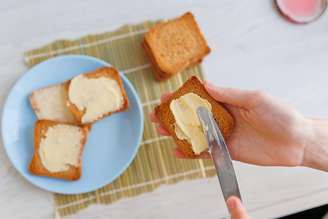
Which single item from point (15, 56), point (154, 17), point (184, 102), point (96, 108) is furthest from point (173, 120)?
point (15, 56)

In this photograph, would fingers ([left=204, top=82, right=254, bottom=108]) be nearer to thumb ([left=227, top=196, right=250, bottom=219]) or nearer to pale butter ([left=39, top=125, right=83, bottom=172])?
thumb ([left=227, top=196, right=250, bottom=219])

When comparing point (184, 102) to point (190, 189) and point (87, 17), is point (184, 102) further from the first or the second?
point (87, 17)

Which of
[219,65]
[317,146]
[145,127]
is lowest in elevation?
[317,146]

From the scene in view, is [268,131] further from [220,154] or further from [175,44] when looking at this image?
[175,44]

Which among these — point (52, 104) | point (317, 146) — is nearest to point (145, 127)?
point (52, 104)

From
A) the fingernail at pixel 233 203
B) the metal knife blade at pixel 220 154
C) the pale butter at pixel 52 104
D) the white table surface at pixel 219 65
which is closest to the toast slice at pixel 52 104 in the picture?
the pale butter at pixel 52 104

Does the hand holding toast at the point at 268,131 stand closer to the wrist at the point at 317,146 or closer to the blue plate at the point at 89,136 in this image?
the wrist at the point at 317,146
